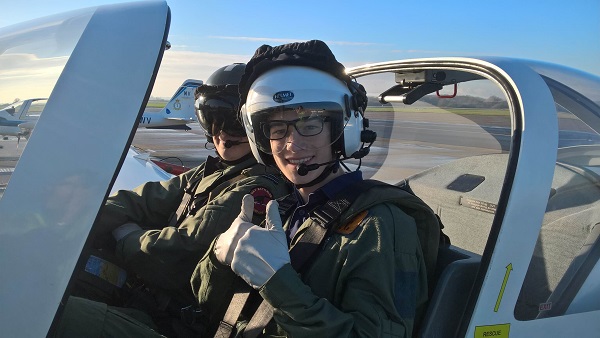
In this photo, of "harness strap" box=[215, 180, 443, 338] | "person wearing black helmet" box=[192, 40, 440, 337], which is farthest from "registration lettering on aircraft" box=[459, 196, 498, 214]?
"harness strap" box=[215, 180, 443, 338]

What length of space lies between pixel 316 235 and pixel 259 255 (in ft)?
0.74

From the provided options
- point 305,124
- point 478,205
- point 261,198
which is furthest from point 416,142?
point 305,124

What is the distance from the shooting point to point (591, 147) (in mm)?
1701

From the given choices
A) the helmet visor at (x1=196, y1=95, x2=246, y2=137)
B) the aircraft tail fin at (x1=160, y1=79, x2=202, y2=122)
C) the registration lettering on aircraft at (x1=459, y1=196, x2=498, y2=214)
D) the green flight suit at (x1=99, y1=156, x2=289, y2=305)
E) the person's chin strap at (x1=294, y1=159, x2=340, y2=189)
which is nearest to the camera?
the person's chin strap at (x1=294, y1=159, x2=340, y2=189)

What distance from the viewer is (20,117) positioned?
3.90 feet

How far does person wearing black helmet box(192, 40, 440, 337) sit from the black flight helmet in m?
0.55

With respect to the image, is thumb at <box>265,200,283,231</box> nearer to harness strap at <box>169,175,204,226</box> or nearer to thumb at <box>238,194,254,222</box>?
thumb at <box>238,194,254,222</box>

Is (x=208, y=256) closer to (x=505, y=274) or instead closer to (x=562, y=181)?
(x=505, y=274)

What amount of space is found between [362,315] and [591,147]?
41.1 inches

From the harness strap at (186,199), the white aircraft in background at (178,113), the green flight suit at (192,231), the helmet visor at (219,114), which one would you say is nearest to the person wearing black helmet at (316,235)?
the green flight suit at (192,231)

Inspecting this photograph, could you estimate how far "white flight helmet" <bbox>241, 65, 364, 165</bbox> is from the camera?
1.46 m

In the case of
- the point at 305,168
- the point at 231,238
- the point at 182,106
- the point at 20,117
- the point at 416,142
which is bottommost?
the point at 182,106

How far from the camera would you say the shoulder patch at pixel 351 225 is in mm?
1358

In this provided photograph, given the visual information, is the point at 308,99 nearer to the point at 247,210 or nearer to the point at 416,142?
the point at 247,210
